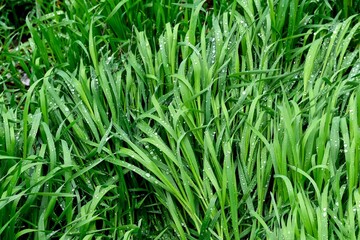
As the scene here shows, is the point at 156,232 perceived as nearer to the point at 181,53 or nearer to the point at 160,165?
the point at 160,165

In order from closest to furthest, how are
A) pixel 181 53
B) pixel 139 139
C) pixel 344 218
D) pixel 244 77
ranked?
1. pixel 344 218
2. pixel 139 139
3. pixel 244 77
4. pixel 181 53

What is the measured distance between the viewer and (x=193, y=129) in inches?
107

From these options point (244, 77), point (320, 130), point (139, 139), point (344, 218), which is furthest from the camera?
point (244, 77)

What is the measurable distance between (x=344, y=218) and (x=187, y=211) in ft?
2.13

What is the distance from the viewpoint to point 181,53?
327cm

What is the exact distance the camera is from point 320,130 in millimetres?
2576

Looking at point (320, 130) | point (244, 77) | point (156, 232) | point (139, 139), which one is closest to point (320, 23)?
point (244, 77)

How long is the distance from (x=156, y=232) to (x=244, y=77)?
87 cm

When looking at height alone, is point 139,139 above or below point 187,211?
above

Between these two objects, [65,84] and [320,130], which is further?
[65,84]

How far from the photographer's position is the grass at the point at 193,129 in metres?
2.54

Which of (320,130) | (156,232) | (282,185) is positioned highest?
(320,130)

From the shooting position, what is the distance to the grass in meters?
2.54

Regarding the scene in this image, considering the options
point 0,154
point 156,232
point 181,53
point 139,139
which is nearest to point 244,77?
point 181,53
